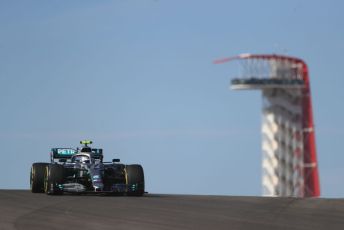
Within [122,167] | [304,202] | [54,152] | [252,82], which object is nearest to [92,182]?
[122,167]

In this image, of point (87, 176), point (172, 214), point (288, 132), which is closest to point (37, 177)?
point (87, 176)

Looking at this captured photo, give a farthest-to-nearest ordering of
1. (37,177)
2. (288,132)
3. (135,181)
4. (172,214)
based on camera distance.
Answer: (288,132) → (37,177) → (135,181) → (172,214)

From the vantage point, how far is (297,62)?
133 m

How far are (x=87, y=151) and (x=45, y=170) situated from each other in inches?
90.7

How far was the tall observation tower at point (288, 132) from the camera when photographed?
136000 millimetres

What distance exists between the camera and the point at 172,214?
22.4 m

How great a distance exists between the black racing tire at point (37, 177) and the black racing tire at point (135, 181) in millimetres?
3376

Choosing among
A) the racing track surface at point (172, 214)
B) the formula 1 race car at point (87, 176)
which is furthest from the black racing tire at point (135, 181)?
the racing track surface at point (172, 214)

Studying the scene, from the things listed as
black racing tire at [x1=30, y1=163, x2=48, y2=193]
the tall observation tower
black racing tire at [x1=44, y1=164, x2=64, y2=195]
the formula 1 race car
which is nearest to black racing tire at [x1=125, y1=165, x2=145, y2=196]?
the formula 1 race car

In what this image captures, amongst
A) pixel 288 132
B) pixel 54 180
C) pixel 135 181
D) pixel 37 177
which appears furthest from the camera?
pixel 288 132

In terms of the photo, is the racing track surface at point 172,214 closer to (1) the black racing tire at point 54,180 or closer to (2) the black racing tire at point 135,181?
(1) the black racing tire at point 54,180

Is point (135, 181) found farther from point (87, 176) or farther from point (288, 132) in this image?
point (288, 132)

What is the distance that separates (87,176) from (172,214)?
12.0 metres

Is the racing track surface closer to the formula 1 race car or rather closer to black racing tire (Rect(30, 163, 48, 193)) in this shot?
the formula 1 race car
